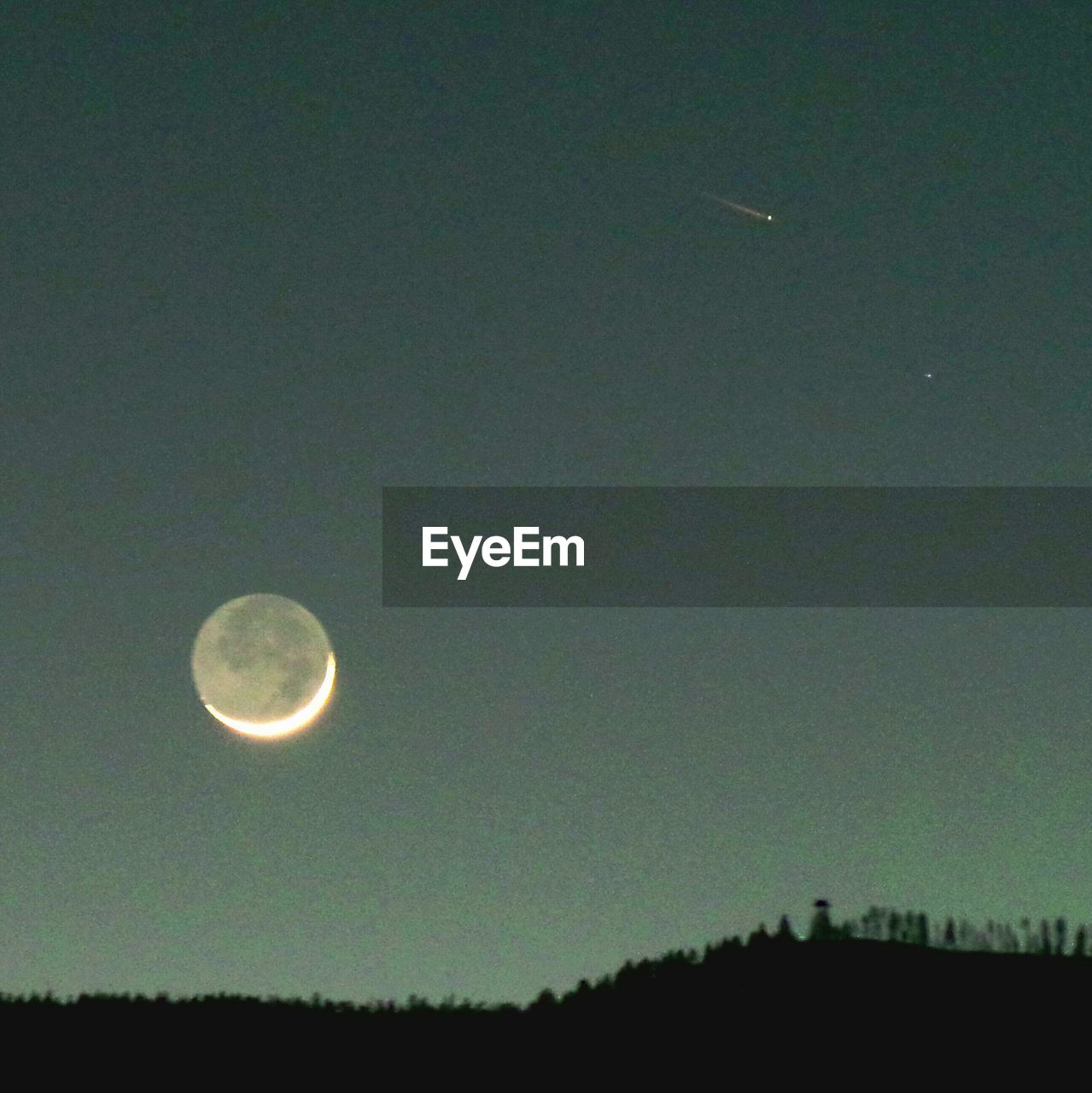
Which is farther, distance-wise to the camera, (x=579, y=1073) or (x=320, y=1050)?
(x=320, y=1050)

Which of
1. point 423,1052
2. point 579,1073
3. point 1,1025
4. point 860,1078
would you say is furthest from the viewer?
point 1,1025

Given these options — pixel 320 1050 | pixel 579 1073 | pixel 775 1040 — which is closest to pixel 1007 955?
pixel 775 1040

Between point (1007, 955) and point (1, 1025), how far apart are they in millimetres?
23649

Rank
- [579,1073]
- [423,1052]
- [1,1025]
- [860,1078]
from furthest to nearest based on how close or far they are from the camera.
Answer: [1,1025]
[423,1052]
[579,1073]
[860,1078]

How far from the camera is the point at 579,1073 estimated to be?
3822cm

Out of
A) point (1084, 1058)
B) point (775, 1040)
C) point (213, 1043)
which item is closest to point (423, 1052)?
point (213, 1043)

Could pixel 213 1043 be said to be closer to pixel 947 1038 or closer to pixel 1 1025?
pixel 1 1025

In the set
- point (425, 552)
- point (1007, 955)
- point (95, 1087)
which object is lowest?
point (95, 1087)

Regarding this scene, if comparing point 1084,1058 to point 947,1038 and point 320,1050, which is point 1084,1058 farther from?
point 320,1050

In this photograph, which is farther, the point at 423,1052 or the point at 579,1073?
the point at 423,1052

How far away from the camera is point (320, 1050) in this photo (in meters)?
41.8

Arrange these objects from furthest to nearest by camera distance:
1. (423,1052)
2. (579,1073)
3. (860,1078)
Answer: (423,1052) → (579,1073) → (860,1078)

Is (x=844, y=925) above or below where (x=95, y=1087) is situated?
above

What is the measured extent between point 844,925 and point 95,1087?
16.9 metres
